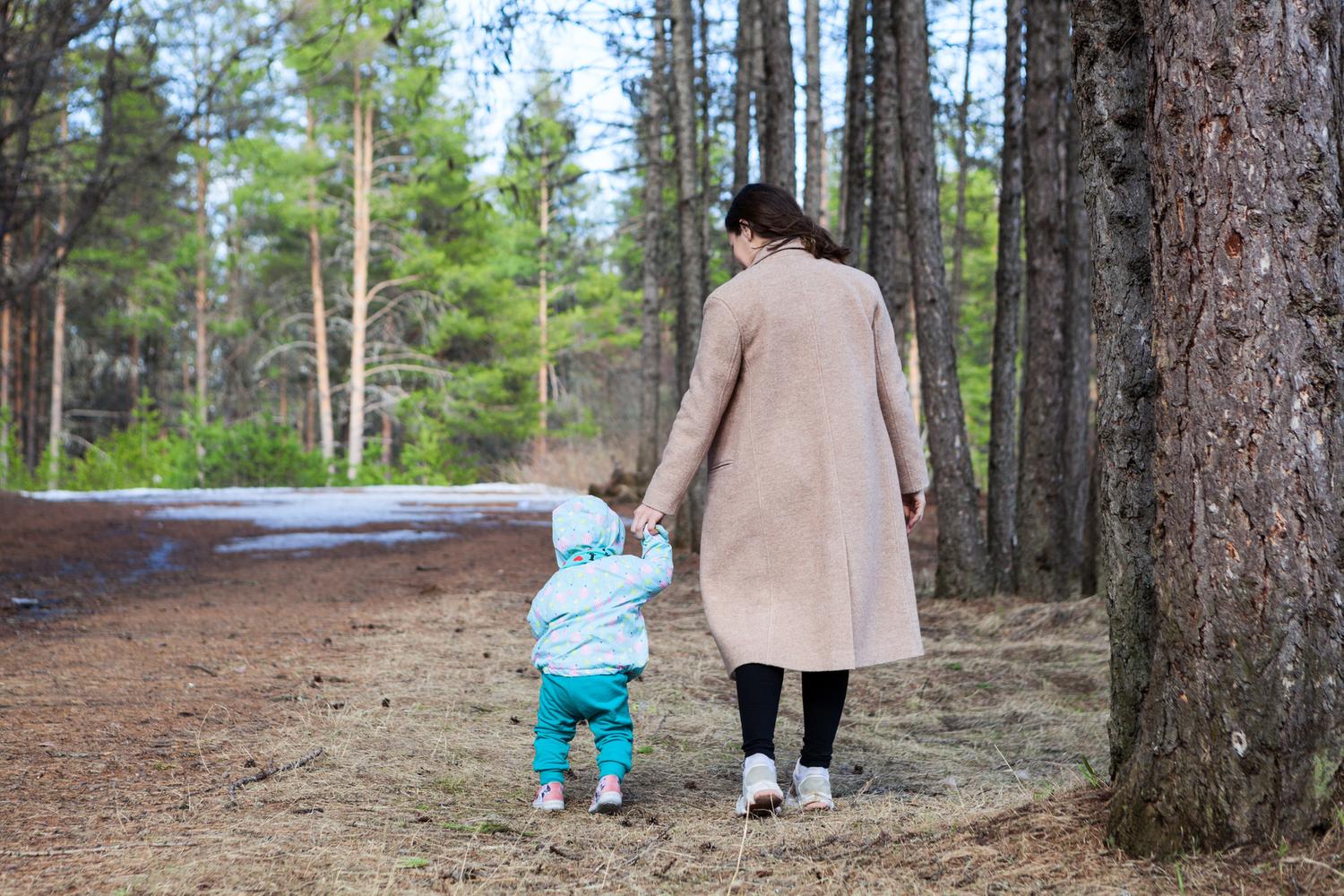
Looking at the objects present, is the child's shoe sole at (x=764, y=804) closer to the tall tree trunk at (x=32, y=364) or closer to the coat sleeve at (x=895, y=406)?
the coat sleeve at (x=895, y=406)

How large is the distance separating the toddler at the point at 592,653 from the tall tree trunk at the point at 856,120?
23.4 ft

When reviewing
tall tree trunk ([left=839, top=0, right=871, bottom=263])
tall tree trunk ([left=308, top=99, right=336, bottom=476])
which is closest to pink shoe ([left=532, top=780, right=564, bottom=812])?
tall tree trunk ([left=839, top=0, right=871, bottom=263])

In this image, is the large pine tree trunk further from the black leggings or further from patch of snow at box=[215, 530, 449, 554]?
the black leggings

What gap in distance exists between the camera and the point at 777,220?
353cm

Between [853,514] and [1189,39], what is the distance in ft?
4.92

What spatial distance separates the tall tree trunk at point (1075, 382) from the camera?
7.97m

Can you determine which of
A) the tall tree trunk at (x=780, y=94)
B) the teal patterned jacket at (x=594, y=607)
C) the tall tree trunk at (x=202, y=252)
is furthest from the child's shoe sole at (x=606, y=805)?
the tall tree trunk at (x=202, y=252)

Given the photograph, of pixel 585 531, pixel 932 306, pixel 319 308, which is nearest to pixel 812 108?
pixel 932 306

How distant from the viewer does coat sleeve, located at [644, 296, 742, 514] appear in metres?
3.40

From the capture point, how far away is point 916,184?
7934 millimetres

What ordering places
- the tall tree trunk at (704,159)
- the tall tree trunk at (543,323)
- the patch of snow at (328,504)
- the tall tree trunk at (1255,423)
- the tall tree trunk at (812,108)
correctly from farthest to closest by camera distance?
1. the tall tree trunk at (543,323)
2. the patch of snow at (328,504)
3. the tall tree trunk at (812,108)
4. the tall tree trunk at (704,159)
5. the tall tree trunk at (1255,423)

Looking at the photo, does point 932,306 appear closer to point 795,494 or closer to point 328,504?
point 795,494

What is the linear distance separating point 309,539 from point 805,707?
10.5 metres

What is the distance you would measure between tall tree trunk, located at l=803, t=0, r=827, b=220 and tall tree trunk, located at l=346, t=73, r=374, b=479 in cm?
1711
